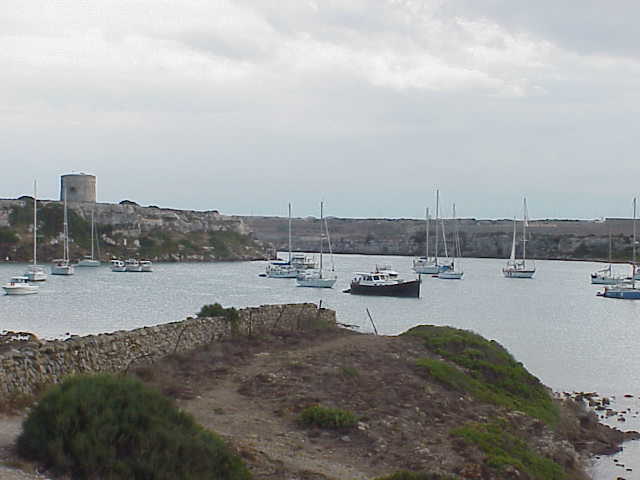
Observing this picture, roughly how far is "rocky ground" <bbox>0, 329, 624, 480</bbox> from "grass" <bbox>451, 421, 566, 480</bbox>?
0.58ft

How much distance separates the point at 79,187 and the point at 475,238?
261ft

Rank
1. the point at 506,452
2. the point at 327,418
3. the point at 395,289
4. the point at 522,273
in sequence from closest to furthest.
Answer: the point at 327,418
the point at 506,452
the point at 395,289
the point at 522,273

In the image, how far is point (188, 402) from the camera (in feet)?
43.7

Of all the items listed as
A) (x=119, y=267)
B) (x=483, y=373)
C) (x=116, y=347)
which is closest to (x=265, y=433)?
(x=116, y=347)

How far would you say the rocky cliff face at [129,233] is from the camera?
95875mm

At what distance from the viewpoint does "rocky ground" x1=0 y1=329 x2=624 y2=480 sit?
11511mm

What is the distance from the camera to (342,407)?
14.0m

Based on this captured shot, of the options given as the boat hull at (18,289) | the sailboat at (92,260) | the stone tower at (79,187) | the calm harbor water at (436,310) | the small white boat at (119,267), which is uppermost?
the stone tower at (79,187)

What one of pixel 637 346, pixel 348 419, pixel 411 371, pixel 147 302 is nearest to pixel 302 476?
pixel 348 419

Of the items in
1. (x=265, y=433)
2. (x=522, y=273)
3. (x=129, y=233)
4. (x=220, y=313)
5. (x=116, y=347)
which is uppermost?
(x=129, y=233)

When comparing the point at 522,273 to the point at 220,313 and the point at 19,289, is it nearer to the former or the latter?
the point at 19,289

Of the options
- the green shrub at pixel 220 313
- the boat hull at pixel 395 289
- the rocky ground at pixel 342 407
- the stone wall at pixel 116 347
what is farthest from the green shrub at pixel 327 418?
the boat hull at pixel 395 289

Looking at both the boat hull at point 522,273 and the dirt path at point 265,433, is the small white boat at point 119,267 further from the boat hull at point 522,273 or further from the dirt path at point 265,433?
the dirt path at point 265,433

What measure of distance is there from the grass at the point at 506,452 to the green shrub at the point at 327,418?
2.03 m
